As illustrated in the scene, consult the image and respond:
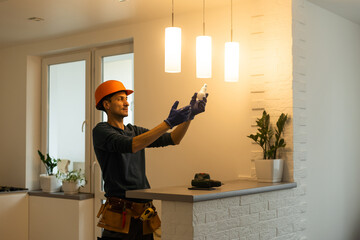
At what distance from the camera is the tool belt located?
2893 mm

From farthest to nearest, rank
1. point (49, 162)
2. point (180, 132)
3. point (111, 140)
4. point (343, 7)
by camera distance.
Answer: point (49, 162) → point (343, 7) → point (180, 132) → point (111, 140)

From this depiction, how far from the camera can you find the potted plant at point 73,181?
4.95 metres

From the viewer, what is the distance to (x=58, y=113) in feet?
17.6

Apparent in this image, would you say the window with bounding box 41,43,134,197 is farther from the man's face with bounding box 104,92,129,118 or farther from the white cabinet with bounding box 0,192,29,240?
the man's face with bounding box 104,92,129,118

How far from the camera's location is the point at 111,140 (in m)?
2.74

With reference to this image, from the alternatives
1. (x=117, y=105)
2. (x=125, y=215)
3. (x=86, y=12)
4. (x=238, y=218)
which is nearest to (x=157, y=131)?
(x=117, y=105)

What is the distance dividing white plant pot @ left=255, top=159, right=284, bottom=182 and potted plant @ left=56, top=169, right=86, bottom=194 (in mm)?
2215

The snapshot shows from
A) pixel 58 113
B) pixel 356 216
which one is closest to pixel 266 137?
pixel 356 216

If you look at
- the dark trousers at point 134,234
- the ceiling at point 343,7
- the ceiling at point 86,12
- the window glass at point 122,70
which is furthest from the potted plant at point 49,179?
the ceiling at point 343,7

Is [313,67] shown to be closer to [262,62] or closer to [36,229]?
[262,62]

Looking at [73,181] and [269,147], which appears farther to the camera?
[73,181]

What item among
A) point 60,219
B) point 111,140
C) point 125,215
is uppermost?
point 111,140

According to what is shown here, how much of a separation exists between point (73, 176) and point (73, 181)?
0.19 ft

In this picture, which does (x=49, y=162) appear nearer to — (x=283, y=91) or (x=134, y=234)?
(x=134, y=234)
